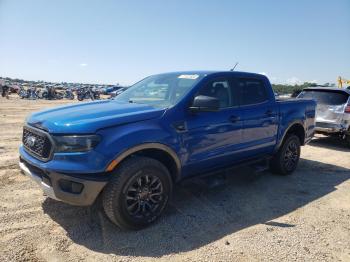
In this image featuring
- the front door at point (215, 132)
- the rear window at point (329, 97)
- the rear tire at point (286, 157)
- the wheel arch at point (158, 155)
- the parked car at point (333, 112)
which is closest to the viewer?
the wheel arch at point (158, 155)

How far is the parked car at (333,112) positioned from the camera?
891cm

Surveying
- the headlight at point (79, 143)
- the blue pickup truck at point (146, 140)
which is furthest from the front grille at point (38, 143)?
the headlight at point (79, 143)

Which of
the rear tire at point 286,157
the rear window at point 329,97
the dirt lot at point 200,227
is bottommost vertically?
the dirt lot at point 200,227

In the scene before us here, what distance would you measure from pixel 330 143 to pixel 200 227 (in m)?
7.69

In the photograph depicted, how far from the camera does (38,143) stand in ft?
11.6

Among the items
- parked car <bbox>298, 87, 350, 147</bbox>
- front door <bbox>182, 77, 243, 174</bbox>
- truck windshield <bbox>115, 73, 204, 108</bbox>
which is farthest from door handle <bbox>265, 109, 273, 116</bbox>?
parked car <bbox>298, 87, 350, 147</bbox>

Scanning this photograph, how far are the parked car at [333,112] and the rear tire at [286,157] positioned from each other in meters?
3.46

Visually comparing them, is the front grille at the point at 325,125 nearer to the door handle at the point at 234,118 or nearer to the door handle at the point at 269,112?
the door handle at the point at 269,112

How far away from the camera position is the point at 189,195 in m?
4.84

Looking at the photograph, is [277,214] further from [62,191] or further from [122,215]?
[62,191]

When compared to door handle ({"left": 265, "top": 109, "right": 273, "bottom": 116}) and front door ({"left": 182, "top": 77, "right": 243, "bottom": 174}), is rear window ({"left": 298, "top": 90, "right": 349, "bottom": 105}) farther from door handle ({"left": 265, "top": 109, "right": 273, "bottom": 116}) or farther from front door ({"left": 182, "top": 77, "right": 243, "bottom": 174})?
front door ({"left": 182, "top": 77, "right": 243, "bottom": 174})

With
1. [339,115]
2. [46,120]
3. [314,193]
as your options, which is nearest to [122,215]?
[46,120]

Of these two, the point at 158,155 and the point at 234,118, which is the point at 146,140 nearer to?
the point at 158,155

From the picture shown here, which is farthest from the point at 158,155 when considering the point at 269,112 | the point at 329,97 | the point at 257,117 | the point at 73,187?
the point at 329,97
